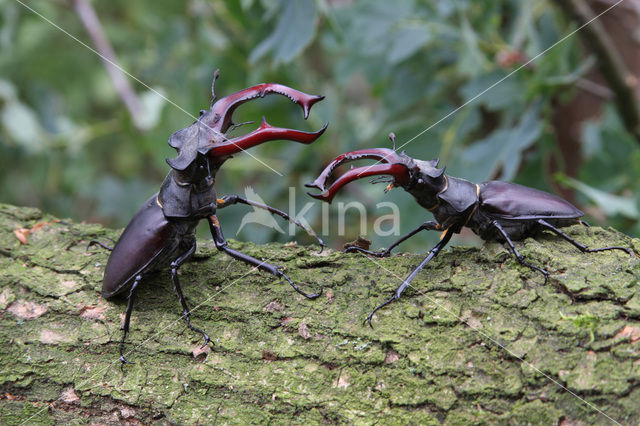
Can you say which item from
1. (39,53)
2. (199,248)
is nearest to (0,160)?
(39,53)

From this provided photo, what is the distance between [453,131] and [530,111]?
57 centimetres

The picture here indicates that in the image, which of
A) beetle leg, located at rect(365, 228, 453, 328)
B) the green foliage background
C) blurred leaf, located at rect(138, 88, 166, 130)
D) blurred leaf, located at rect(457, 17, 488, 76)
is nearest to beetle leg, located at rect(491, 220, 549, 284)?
beetle leg, located at rect(365, 228, 453, 328)

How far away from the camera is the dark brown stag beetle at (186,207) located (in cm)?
223

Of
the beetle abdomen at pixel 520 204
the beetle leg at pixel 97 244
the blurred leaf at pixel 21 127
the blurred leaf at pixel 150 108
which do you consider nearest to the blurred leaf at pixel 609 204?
the beetle abdomen at pixel 520 204

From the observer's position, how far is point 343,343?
6.43 feet

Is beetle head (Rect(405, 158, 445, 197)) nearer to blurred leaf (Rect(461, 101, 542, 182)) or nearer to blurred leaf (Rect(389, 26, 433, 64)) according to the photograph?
blurred leaf (Rect(461, 101, 542, 182))

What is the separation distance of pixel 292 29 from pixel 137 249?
1.79 m

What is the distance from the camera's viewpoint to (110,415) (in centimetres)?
200

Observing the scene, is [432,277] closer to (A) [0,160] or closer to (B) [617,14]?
(B) [617,14]

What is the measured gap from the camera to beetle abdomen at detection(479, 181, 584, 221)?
230 centimetres

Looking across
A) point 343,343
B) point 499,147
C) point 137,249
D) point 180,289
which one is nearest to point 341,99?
point 499,147

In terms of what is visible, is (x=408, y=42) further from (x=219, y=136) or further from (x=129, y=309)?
(x=129, y=309)

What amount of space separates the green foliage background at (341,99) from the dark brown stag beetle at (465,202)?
3.13 feet

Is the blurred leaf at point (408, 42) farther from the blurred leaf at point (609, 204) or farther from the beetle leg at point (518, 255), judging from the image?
the beetle leg at point (518, 255)
